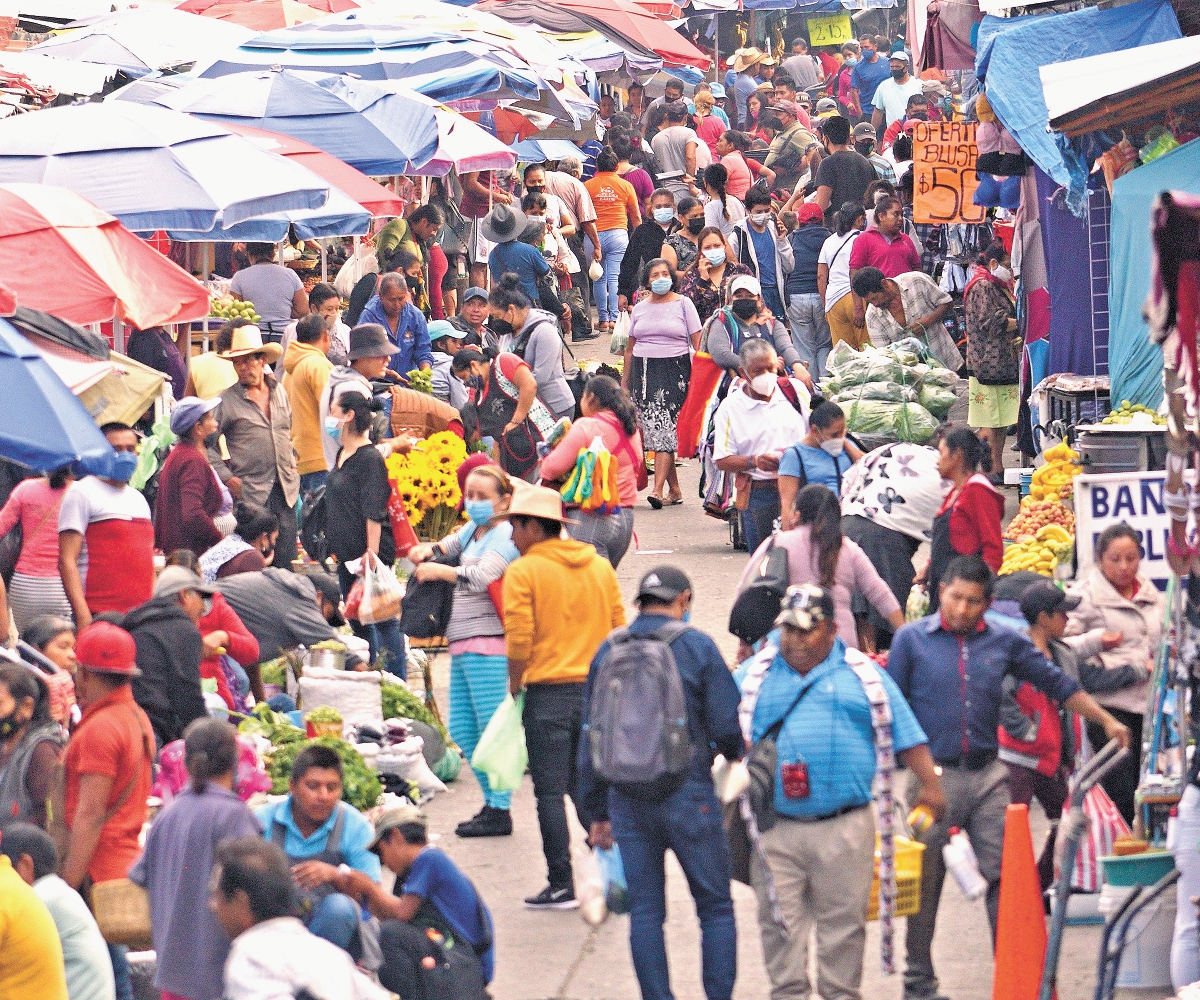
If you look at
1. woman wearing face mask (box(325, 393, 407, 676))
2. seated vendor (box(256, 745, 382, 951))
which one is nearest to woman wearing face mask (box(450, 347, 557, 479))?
woman wearing face mask (box(325, 393, 407, 676))

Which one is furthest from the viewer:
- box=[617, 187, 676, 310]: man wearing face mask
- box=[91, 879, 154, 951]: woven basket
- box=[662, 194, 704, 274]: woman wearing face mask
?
box=[617, 187, 676, 310]: man wearing face mask

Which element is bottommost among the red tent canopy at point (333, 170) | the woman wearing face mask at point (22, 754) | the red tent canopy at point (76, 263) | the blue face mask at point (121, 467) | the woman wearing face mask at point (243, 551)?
the woman wearing face mask at point (22, 754)

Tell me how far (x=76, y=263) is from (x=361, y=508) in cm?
191

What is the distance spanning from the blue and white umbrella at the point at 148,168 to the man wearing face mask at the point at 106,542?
348cm

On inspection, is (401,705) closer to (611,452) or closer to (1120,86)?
(611,452)

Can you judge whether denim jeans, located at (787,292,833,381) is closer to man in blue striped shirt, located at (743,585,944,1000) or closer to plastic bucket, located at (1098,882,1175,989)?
plastic bucket, located at (1098,882,1175,989)

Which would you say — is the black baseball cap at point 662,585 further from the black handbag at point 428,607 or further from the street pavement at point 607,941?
→ the black handbag at point 428,607

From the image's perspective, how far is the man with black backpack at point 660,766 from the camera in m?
6.39

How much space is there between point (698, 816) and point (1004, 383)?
28.9ft

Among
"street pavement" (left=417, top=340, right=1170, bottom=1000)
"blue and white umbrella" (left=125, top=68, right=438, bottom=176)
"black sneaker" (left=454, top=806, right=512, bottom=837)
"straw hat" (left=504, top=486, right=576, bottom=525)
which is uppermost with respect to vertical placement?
"blue and white umbrella" (left=125, top=68, right=438, bottom=176)

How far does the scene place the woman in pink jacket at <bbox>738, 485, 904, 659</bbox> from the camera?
858 cm

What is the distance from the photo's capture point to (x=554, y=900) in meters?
8.11

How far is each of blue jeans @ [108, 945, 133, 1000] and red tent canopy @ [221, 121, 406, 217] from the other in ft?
30.5

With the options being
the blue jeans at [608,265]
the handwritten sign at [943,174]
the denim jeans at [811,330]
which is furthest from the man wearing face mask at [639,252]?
the handwritten sign at [943,174]
